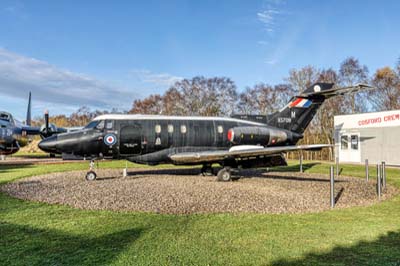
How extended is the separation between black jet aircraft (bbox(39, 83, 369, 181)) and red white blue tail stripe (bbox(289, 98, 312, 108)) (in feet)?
1.25

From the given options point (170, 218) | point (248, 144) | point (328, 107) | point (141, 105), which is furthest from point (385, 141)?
point (141, 105)

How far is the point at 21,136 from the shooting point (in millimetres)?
26688

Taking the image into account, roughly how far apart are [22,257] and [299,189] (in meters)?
10.00

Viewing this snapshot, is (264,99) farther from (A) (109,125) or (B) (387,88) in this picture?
(A) (109,125)

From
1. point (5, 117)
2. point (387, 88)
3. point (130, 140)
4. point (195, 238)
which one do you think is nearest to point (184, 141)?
point (130, 140)

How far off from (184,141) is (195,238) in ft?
31.7

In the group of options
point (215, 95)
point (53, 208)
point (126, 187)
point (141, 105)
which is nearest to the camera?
point (53, 208)

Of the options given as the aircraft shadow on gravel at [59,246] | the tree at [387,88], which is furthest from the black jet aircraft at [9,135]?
the tree at [387,88]

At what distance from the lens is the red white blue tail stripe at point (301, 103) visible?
17203mm

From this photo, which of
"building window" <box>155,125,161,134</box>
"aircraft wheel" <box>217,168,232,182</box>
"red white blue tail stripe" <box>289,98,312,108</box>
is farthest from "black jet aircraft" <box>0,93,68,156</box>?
"red white blue tail stripe" <box>289,98,312,108</box>

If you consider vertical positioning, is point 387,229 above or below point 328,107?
below

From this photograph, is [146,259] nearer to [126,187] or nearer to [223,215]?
[223,215]

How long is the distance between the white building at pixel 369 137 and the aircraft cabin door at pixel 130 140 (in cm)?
1657

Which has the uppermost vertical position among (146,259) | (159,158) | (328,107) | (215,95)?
(215,95)
